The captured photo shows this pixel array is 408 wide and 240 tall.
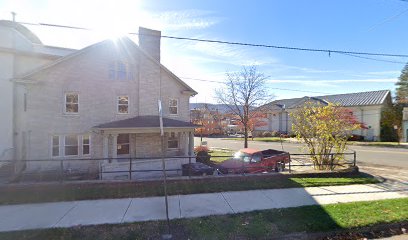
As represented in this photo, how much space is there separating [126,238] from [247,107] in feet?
61.9

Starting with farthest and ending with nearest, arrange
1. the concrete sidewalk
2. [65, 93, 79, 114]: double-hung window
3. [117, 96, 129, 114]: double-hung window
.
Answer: [117, 96, 129, 114]: double-hung window, [65, 93, 79, 114]: double-hung window, the concrete sidewalk

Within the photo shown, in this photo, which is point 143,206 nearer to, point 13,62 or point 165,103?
point 165,103

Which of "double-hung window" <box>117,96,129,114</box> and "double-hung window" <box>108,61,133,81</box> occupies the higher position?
"double-hung window" <box>108,61,133,81</box>

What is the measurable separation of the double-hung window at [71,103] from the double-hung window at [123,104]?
2416mm

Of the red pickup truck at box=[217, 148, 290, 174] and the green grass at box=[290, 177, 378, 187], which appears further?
the red pickup truck at box=[217, 148, 290, 174]

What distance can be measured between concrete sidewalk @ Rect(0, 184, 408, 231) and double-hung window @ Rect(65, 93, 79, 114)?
315 inches

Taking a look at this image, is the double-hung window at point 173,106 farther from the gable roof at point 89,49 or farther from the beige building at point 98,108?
the gable roof at point 89,49

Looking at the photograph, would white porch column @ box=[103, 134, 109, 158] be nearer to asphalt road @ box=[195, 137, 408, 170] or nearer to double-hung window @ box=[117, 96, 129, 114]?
double-hung window @ box=[117, 96, 129, 114]

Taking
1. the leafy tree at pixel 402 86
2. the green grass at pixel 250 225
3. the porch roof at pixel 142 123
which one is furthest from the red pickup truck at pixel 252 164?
the leafy tree at pixel 402 86

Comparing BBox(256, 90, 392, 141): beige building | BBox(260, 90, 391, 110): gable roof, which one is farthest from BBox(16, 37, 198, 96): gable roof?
BBox(260, 90, 391, 110): gable roof

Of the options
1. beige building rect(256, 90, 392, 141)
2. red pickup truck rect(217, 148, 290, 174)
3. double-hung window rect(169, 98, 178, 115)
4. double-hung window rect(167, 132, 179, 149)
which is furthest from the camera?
beige building rect(256, 90, 392, 141)

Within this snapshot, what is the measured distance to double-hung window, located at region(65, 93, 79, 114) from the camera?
48.2ft

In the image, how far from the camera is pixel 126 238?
562 centimetres

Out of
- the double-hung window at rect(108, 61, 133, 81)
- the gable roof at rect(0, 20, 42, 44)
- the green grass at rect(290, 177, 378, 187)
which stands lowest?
the green grass at rect(290, 177, 378, 187)
